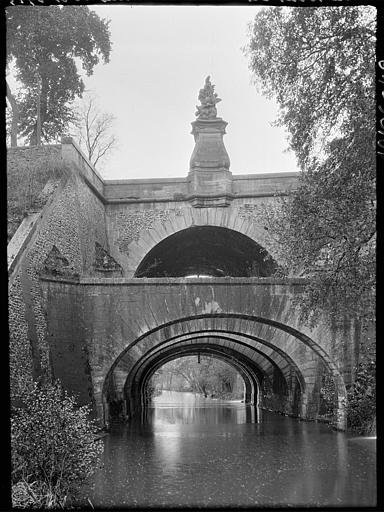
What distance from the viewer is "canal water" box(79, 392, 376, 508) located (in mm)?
9984

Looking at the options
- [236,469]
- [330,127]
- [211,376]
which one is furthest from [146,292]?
[211,376]

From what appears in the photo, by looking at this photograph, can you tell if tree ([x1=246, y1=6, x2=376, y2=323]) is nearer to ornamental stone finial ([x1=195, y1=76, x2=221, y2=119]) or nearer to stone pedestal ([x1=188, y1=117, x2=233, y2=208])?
stone pedestal ([x1=188, y1=117, x2=233, y2=208])

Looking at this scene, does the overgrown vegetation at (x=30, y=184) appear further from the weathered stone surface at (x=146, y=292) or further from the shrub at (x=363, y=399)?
the shrub at (x=363, y=399)

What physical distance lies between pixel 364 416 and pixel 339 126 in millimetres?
8341

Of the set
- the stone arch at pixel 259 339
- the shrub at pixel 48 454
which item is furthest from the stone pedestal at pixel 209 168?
the shrub at pixel 48 454

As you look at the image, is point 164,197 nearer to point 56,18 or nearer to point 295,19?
point 56,18

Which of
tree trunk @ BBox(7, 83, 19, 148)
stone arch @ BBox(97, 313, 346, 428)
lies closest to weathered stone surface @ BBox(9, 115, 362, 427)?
stone arch @ BBox(97, 313, 346, 428)

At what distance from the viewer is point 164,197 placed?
24.8 m

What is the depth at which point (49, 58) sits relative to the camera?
23.4 m

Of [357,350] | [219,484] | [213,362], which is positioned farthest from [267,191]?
[213,362]

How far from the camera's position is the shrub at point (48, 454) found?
908 centimetres

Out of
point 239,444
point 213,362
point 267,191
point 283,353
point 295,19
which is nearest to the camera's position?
point 295,19

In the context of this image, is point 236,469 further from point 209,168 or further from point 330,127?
point 209,168

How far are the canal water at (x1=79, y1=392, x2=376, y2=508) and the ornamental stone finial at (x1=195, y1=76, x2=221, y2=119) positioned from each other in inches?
472
